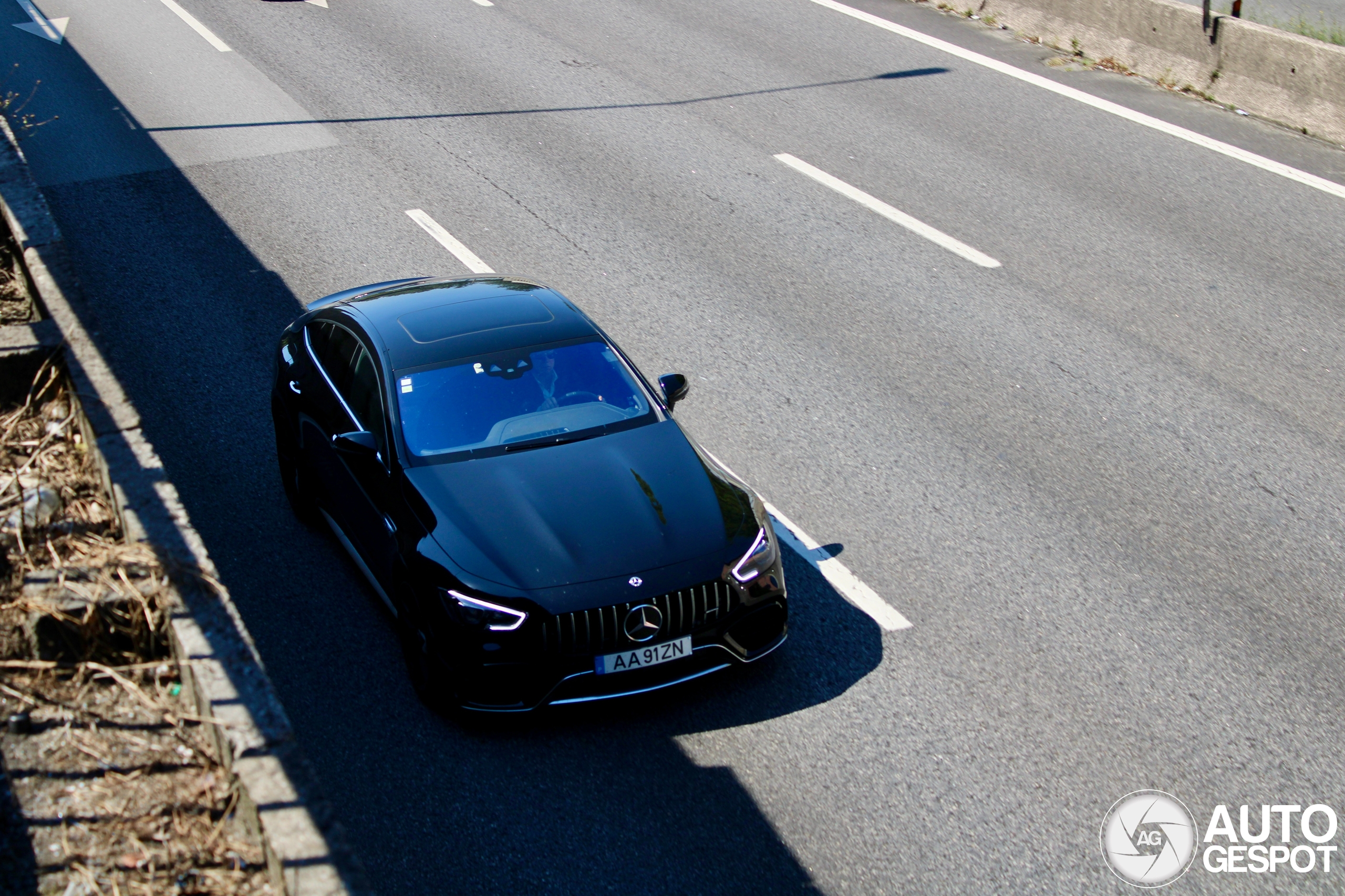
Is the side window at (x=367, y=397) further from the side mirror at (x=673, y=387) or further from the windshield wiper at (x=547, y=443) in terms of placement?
the side mirror at (x=673, y=387)

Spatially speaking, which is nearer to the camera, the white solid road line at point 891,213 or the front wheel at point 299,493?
the front wheel at point 299,493

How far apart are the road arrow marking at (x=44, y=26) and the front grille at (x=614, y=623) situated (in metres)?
14.5

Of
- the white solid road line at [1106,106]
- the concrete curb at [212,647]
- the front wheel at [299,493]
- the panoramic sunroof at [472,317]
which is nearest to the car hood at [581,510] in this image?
the panoramic sunroof at [472,317]

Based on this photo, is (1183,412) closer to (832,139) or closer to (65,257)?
(832,139)

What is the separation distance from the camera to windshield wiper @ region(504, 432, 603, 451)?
618 centimetres

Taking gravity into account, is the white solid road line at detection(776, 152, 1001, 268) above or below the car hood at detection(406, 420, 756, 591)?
below

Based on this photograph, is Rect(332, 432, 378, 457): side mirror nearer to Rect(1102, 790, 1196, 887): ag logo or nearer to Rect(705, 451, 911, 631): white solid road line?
Rect(705, 451, 911, 631): white solid road line

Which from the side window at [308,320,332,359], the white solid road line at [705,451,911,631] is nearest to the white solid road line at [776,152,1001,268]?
the white solid road line at [705,451,911,631]

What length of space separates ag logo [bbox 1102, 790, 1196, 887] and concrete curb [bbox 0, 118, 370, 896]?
312cm

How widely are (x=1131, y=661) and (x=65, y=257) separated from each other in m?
6.78

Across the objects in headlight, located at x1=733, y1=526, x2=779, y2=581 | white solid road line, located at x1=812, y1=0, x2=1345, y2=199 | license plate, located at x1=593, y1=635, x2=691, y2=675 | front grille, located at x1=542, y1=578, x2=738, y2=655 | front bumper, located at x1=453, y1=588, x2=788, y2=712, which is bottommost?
front bumper, located at x1=453, y1=588, x2=788, y2=712

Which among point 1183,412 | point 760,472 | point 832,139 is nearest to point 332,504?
point 760,472

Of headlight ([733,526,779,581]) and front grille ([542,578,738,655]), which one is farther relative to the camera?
headlight ([733,526,779,581])

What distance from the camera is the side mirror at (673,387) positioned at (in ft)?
22.2
